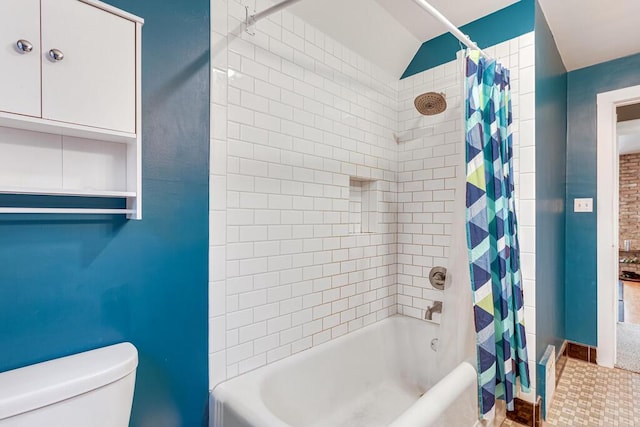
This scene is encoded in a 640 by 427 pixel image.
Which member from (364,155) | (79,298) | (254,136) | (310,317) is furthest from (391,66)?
(79,298)

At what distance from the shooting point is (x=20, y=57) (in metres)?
0.83

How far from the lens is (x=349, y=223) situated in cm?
217

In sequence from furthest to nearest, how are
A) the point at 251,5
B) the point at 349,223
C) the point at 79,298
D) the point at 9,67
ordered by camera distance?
1. the point at 349,223
2. the point at 251,5
3. the point at 79,298
4. the point at 9,67

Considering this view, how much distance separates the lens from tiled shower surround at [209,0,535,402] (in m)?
→ 1.47

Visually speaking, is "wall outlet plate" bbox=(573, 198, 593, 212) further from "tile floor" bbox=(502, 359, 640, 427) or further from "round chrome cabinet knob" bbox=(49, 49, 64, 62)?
"round chrome cabinet knob" bbox=(49, 49, 64, 62)

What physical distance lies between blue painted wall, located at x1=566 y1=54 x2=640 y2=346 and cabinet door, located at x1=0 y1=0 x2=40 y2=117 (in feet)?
11.8

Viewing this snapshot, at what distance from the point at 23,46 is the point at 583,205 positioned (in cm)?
366

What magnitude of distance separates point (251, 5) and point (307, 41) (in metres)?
0.40

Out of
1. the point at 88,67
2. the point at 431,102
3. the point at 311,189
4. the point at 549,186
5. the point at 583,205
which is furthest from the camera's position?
the point at 583,205

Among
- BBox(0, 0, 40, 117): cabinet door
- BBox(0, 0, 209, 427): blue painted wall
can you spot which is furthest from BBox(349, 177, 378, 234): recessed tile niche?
BBox(0, 0, 40, 117): cabinet door

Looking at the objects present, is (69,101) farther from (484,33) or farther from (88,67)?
(484,33)

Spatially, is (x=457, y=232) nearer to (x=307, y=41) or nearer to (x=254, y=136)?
(x=254, y=136)

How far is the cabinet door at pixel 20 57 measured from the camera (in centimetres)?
80

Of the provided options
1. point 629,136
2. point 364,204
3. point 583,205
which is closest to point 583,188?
point 583,205
